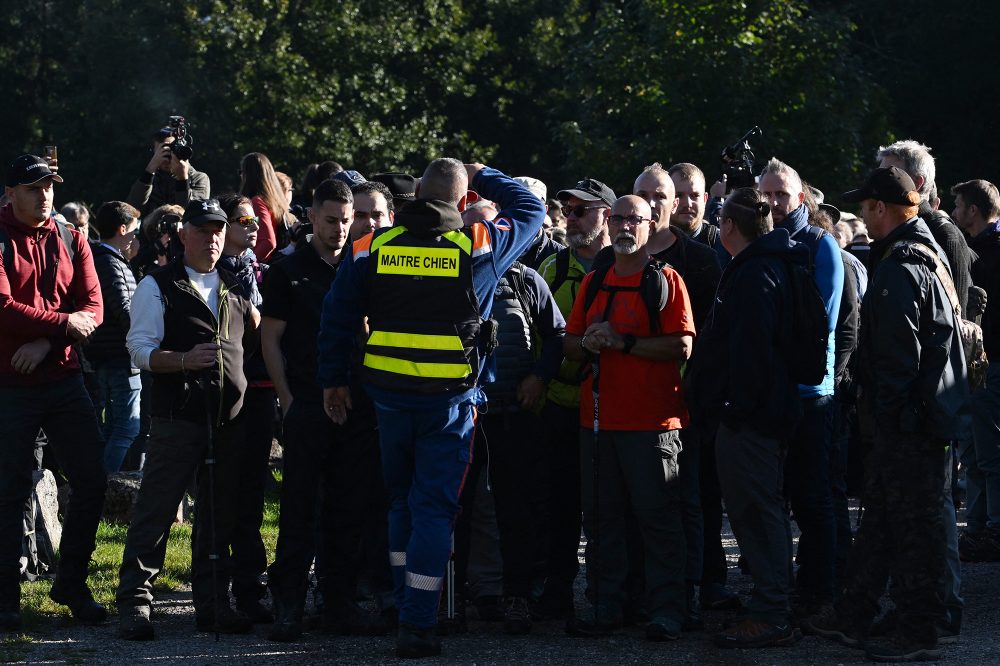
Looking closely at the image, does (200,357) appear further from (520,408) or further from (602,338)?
(602,338)

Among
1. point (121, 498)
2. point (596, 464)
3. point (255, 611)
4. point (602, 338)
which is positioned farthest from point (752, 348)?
point (121, 498)

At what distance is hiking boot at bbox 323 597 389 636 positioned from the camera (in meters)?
7.02

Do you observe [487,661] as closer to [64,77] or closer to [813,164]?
[813,164]

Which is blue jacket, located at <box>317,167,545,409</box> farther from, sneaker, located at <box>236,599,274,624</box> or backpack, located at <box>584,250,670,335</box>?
sneaker, located at <box>236,599,274,624</box>

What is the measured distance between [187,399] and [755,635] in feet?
9.74

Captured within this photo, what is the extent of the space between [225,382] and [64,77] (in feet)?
119

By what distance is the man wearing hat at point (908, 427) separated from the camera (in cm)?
630

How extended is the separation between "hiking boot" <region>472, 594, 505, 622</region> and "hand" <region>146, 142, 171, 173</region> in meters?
4.74

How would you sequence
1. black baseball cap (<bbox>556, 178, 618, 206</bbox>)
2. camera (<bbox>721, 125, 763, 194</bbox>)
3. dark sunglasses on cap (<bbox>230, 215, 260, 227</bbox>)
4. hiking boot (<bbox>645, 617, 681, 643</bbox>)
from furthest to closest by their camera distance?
dark sunglasses on cap (<bbox>230, 215, 260, 227</bbox>) → camera (<bbox>721, 125, 763, 194</bbox>) → black baseball cap (<bbox>556, 178, 618, 206</bbox>) → hiking boot (<bbox>645, 617, 681, 643</bbox>)

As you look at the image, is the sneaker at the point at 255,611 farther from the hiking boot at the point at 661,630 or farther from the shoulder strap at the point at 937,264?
the shoulder strap at the point at 937,264

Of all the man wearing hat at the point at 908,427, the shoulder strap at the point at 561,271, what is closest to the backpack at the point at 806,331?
the man wearing hat at the point at 908,427

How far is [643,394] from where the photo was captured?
684cm

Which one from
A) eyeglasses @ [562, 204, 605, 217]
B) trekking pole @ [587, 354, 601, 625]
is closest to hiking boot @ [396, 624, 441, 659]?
trekking pole @ [587, 354, 601, 625]

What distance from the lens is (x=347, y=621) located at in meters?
7.03
